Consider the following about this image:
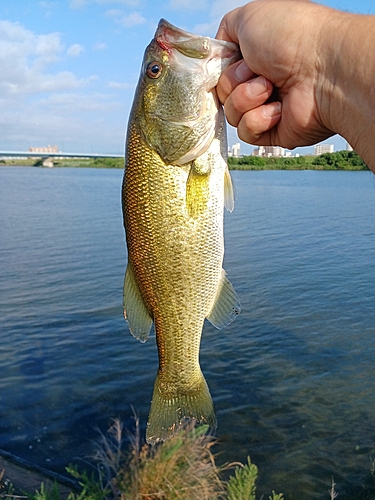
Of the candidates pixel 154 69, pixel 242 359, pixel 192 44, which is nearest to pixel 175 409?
pixel 154 69

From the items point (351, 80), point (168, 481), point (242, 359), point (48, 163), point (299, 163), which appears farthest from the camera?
point (48, 163)

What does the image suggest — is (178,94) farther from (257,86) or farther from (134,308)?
(134,308)

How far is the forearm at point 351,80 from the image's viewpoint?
7.55 feet

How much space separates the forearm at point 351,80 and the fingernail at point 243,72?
0.39 metres

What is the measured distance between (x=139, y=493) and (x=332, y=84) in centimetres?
430

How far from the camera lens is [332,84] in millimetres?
2580

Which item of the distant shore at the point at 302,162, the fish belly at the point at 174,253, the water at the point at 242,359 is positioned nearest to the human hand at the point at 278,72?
the fish belly at the point at 174,253

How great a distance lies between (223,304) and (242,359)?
8.44 metres

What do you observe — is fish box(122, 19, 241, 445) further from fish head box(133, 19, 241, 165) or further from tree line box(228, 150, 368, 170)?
tree line box(228, 150, 368, 170)

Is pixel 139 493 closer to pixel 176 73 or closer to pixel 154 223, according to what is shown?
pixel 154 223

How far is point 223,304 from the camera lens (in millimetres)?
3109

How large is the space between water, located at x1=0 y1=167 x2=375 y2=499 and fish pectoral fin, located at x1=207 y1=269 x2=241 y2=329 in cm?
520

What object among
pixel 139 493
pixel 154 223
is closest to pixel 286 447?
pixel 139 493

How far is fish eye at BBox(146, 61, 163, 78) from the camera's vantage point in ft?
9.16
